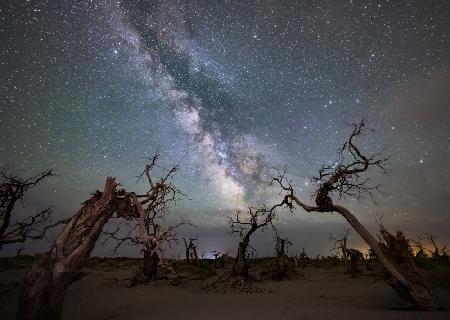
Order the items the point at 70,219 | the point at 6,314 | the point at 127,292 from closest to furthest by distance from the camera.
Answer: the point at 70,219
the point at 6,314
the point at 127,292

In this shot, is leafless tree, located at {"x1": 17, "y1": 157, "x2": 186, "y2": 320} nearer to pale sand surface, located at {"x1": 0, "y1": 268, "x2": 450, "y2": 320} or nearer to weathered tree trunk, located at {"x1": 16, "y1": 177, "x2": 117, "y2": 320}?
weathered tree trunk, located at {"x1": 16, "y1": 177, "x2": 117, "y2": 320}

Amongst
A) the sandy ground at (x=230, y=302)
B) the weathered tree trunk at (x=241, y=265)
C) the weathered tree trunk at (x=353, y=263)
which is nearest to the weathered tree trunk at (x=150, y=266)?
the sandy ground at (x=230, y=302)

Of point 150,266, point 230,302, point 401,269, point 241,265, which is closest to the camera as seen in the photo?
point 401,269

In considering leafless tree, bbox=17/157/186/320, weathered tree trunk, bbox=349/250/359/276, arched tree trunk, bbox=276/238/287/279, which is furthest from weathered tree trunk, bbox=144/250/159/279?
weathered tree trunk, bbox=349/250/359/276

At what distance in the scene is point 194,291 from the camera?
703 inches

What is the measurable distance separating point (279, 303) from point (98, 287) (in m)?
10.8

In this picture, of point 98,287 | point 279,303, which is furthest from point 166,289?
point 279,303

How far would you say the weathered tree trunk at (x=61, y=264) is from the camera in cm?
809

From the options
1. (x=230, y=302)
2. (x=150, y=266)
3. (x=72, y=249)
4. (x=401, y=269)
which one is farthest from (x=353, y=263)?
(x=72, y=249)

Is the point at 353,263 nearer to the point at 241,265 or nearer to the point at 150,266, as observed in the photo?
the point at 241,265

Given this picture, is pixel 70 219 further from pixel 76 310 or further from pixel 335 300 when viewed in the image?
pixel 335 300

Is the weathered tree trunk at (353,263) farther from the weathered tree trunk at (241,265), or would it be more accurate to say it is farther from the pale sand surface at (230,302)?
the weathered tree trunk at (241,265)

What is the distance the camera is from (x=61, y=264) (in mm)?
8508

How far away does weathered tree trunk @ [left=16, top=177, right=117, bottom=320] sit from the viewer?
26.6 feet
